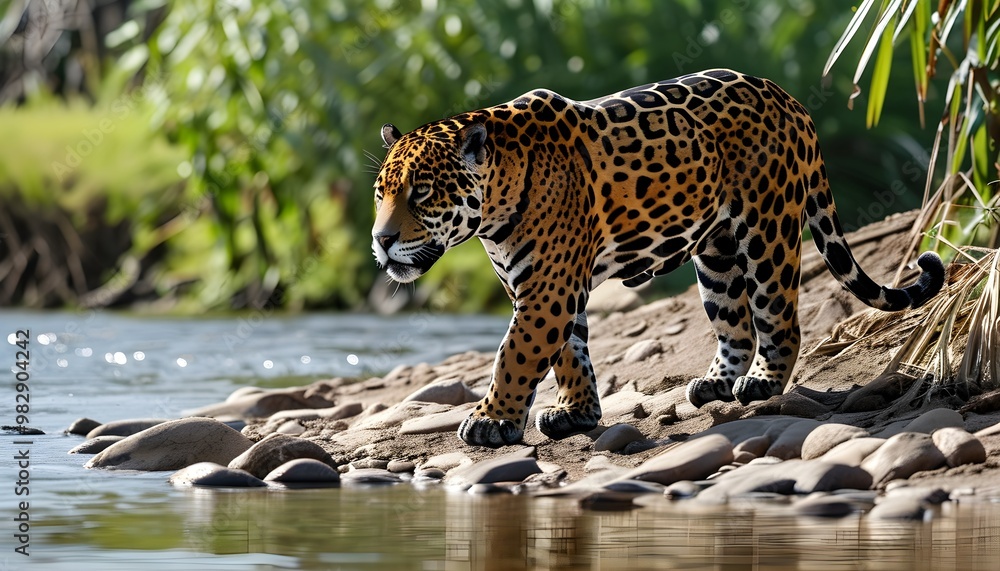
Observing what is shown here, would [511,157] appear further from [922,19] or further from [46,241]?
[46,241]

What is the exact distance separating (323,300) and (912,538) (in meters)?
13.5

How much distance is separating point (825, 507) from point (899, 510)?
0.83 ft

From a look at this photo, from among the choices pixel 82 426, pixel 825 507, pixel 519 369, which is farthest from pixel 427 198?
pixel 82 426

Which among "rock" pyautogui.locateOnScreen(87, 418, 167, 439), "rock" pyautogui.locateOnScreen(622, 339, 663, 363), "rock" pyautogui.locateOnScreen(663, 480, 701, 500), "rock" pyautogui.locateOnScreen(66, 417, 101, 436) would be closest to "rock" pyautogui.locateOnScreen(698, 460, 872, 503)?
"rock" pyautogui.locateOnScreen(663, 480, 701, 500)

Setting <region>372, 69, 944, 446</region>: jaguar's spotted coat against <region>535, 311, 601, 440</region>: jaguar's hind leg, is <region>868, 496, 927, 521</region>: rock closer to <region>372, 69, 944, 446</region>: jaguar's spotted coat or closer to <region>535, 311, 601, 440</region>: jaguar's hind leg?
<region>372, 69, 944, 446</region>: jaguar's spotted coat

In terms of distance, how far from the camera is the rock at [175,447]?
21.2ft

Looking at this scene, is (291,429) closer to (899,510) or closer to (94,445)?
(94,445)

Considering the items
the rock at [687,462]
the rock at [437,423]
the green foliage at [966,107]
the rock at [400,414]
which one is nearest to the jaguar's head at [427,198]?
the rock at [437,423]

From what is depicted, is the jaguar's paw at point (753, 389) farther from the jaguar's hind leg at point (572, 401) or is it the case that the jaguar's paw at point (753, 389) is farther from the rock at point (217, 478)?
the rock at point (217, 478)

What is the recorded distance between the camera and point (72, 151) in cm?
2052

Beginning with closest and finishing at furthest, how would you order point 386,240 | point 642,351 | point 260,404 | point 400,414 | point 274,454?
point 386,240 → point 274,454 → point 400,414 → point 642,351 → point 260,404

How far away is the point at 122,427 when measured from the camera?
24.9 feet

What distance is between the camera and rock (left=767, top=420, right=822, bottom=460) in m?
5.86

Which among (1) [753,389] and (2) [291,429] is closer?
(1) [753,389]
